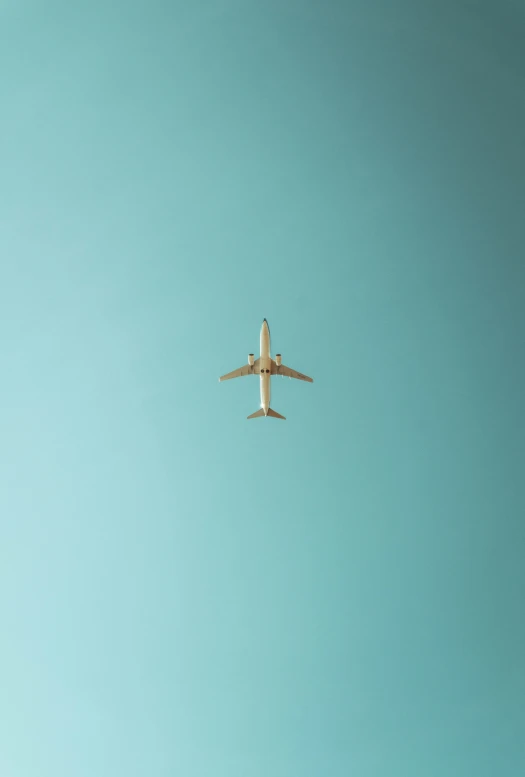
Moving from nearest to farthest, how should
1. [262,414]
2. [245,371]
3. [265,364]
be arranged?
[265,364], [245,371], [262,414]

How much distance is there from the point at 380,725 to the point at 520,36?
98.9 feet

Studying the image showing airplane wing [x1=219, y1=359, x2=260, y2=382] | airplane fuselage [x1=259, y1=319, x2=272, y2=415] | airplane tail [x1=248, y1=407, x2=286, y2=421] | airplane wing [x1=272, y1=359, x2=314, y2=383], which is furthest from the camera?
airplane tail [x1=248, y1=407, x2=286, y2=421]

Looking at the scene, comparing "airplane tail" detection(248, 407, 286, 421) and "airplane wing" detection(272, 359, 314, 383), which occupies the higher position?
"airplane wing" detection(272, 359, 314, 383)

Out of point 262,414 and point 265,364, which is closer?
point 265,364

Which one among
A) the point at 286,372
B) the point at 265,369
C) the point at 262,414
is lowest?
the point at 262,414

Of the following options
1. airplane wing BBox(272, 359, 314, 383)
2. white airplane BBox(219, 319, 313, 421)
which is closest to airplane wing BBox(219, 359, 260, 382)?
white airplane BBox(219, 319, 313, 421)

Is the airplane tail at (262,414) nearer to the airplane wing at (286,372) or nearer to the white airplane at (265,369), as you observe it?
the white airplane at (265,369)

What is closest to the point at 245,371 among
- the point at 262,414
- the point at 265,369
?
the point at 265,369

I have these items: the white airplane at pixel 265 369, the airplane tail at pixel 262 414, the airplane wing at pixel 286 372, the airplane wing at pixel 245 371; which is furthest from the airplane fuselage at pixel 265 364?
the airplane tail at pixel 262 414

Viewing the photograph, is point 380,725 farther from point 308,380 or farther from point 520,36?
point 520,36

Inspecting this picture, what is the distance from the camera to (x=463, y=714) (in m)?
26.0

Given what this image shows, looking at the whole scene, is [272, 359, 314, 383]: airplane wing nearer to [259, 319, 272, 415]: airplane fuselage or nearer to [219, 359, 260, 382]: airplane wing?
[259, 319, 272, 415]: airplane fuselage

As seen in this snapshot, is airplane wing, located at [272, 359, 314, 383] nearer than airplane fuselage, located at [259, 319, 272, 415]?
No

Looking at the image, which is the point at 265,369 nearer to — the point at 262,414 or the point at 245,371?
the point at 245,371
